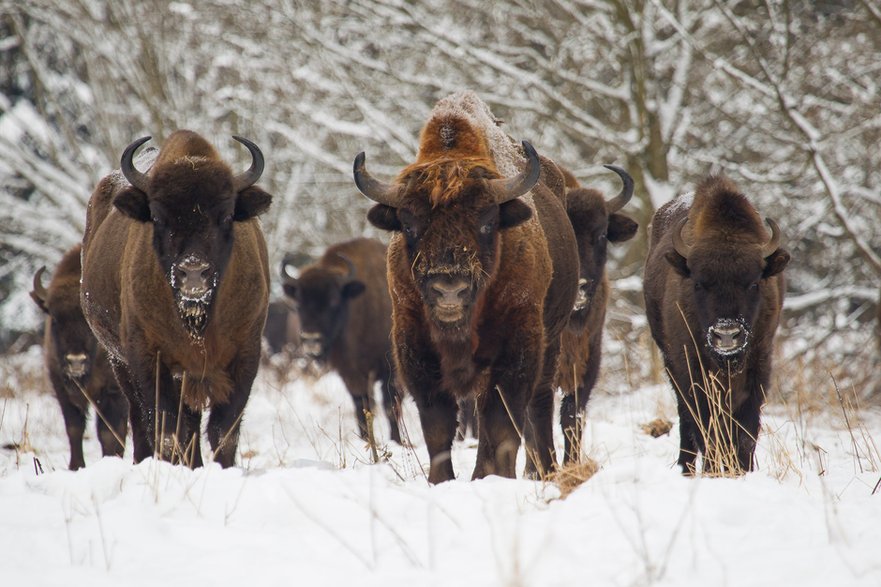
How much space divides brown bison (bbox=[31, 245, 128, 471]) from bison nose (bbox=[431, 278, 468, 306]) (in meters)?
4.82

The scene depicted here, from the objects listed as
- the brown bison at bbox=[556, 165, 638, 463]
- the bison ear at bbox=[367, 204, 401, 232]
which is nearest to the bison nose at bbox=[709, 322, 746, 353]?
the brown bison at bbox=[556, 165, 638, 463]

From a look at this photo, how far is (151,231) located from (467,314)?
2.37 meters

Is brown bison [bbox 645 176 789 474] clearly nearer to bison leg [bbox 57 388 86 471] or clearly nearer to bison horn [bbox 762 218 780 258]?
bison horn [bbox 762 218 780 258]

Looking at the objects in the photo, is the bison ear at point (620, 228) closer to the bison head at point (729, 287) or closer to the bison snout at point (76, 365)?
the bison head at point (729, 287)

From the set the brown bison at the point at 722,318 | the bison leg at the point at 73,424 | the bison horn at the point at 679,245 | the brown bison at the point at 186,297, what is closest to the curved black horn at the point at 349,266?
the bison leg at the point at 73,424

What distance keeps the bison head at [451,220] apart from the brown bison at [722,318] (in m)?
1.43

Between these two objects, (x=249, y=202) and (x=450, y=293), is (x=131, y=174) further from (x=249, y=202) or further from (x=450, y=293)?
(x=450, y=293)

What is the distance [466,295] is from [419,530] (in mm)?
1772

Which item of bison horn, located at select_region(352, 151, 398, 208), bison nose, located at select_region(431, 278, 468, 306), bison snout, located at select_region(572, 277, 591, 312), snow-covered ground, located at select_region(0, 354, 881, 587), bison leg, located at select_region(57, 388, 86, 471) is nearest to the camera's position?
snow-covered ground, located at select_region(0, 354, 881, 587)

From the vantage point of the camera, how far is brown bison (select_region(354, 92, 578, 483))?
211 inches

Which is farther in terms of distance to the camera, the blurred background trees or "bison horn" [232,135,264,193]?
the blurred background trees

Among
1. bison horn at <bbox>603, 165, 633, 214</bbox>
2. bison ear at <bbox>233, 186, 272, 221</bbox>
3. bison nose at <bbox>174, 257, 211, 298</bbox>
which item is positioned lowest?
bison nose at <bbox>174, 257, 211, 298</bbox>

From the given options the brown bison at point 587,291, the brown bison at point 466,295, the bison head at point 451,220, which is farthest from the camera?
the brown bison at point 587,291

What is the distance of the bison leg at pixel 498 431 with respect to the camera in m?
5.48
